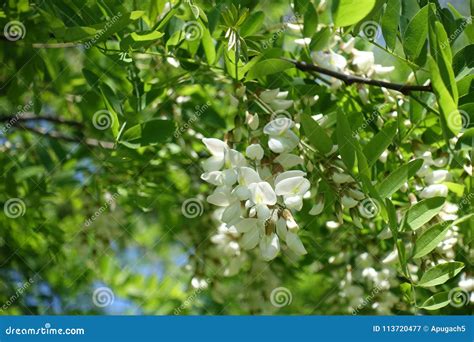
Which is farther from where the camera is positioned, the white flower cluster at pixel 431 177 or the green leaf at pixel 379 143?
the white flower cluster at pixel 431 177

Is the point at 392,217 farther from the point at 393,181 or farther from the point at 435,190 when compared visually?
the point at 435,190

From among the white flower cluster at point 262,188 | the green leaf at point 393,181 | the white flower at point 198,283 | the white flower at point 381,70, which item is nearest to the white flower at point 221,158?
the white flower cluster at point 262,188

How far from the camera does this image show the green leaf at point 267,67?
1.05m

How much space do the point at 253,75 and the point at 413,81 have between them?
0.92 ft

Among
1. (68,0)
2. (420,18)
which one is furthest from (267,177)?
(68,0)

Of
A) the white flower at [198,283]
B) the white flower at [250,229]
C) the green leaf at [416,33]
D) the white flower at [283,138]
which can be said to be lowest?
the white flower at [198,283]

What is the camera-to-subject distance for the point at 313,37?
3.81 feet

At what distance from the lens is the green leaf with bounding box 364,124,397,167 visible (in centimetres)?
103

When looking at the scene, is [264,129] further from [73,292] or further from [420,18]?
[73,292]

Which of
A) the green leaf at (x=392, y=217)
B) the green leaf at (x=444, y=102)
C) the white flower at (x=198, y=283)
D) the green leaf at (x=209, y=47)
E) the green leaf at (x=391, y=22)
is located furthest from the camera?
the white flower at (x=198, y=283)

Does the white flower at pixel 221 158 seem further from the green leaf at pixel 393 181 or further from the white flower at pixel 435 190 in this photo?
the white flower at pixel 435 190

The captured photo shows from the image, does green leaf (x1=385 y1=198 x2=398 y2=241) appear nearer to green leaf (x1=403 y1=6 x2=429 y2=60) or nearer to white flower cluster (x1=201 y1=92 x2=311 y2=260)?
white flower cluster (x1=201 y1=92 x2=311 y2=260)

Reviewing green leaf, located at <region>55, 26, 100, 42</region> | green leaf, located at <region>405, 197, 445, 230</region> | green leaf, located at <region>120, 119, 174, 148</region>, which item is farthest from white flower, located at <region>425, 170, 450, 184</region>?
green leaf, located at <region>55, 26, 100, 42</region>

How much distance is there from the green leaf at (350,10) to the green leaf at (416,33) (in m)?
0.08
